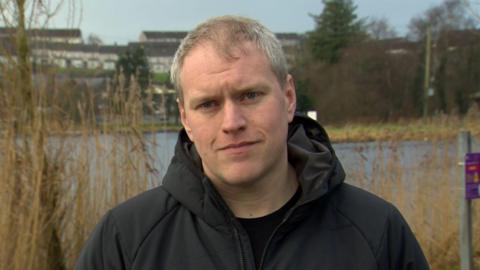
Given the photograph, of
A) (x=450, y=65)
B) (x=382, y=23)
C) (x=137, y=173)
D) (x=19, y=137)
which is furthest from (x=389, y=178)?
(x=382, y=23)

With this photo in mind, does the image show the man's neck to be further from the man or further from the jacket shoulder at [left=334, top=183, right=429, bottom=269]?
the jacket shoulder at [left=334, top=183, right=429, bottom=269]

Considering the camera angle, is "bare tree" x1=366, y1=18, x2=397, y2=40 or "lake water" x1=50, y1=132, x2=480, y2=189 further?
"bare tree" x1=366, y1=18, x2=397, y2=40

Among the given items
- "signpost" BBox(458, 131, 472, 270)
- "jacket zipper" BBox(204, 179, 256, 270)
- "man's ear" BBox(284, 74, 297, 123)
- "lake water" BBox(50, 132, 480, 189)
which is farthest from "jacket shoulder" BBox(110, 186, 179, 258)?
"signpost" BBox(458, 131, 472, 270)

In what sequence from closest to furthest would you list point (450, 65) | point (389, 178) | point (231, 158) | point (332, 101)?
point (231, 158) < point (389, 178) < point (332, 101) < point (450, 65)

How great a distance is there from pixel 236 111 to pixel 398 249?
2.14 ft

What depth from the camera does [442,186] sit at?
20.5 ft

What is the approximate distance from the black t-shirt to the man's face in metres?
0.13

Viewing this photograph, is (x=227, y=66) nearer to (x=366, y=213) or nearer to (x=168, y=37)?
(x=366, y=213)

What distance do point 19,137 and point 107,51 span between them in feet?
13.3

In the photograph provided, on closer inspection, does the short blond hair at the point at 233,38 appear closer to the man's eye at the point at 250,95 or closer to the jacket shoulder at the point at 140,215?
the man's eye at the point at 250,95

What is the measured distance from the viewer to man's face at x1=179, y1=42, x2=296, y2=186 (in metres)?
1.63

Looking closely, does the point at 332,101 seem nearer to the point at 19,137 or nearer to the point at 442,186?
the point at 442,186

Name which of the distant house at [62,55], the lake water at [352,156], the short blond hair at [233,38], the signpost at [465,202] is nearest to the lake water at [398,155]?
the lake water at [352,156]

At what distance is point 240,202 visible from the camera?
1744mm
